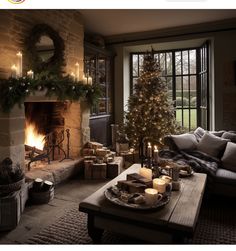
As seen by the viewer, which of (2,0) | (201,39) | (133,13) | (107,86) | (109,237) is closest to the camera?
(2,0)

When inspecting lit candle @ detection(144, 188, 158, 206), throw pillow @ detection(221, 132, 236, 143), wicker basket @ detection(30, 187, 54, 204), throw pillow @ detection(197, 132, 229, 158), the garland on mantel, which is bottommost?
wicker basket @ detection(30, 187, 54, 204)

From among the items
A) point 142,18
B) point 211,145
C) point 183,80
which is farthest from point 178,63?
point 211,145

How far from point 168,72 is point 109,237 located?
171 inches

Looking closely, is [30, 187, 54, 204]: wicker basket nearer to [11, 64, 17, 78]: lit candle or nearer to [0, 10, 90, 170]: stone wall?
[0, 10, 90, 170]: stone wall


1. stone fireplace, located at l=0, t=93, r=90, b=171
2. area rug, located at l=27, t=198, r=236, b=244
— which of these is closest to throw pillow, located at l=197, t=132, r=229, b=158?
area rug, located at l=27, t=198, r=236, b=244

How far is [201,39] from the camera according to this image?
4.76m

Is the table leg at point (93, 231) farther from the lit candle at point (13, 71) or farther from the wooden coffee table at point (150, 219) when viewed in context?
the lit candle at point (13, 71)

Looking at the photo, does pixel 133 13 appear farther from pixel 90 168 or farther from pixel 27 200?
pixel 27 200

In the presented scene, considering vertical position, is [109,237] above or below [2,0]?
below

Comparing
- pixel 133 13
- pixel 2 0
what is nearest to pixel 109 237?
pixel 2 0

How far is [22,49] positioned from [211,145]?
284 cm

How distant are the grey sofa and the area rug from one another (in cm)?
23

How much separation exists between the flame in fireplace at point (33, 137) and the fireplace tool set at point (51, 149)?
83 millimetres

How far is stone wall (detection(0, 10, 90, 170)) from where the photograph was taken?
8.84 ft
